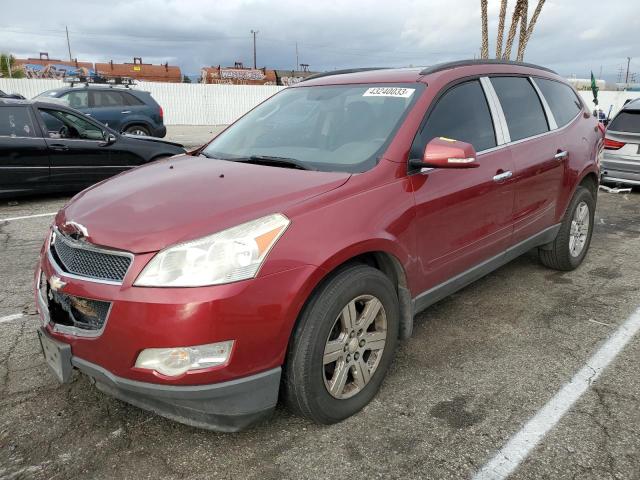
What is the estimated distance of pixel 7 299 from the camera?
418 cm

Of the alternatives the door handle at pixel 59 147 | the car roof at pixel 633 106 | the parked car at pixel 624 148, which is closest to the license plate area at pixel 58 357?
the door handle at pixel 59 147

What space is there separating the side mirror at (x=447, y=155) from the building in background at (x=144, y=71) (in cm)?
5002

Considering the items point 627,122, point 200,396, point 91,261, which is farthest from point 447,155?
point 627,122

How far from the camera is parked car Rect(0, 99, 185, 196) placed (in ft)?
24.3

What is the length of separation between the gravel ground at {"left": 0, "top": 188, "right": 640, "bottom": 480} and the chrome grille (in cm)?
82

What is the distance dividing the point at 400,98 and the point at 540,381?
71.5 inches

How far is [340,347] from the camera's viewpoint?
254 cm

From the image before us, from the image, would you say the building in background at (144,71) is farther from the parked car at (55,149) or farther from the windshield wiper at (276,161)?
the windshield wiper at (276,161)

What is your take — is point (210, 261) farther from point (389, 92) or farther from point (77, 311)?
point (389, 92)

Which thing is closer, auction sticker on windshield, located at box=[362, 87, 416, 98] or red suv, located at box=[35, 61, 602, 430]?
red suv, located at box=[35, 61, 602, 430]

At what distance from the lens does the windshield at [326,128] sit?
9.84 ft

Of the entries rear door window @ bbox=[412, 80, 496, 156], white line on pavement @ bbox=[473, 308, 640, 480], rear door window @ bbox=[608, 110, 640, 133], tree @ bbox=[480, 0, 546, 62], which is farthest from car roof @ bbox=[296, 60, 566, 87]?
tree @ bbox=[480, 0, 546, 62]

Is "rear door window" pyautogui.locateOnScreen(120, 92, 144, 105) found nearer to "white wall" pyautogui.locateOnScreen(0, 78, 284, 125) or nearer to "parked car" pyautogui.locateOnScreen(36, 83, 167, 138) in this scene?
"parked car" pyautogui.locateOnScreen(36, 83, 167, 138)

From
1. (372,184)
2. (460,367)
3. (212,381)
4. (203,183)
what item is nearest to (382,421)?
(460,367)
